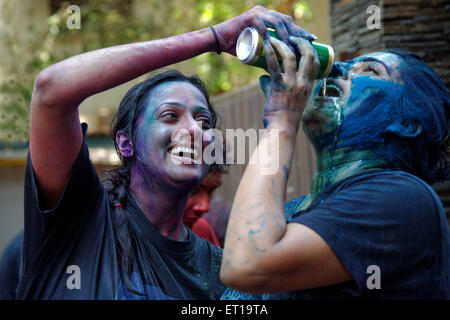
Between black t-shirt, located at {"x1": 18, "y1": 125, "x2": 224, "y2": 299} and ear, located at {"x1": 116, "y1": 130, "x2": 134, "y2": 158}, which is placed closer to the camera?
black t-shirt, located at {"x1": 18, "y1": 125, "x2": 224, "y2": 299}

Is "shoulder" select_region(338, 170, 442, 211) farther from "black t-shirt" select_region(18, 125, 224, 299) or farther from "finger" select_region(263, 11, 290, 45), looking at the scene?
"black t-shirt" select_region(18, 125, 224, 299)

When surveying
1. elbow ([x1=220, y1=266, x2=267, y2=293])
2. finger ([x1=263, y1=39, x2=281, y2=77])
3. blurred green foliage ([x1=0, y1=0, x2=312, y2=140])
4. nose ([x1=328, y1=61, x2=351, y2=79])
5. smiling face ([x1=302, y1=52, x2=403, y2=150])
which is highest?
blurred green foliage ([x1=0, y1=0, x2=312, y2=140])

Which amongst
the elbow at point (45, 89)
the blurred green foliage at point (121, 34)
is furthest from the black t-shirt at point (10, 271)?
the blurred green foliage at point (121, 34)

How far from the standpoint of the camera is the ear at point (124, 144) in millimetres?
2283

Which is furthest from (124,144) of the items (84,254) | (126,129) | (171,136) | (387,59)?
(387,59)

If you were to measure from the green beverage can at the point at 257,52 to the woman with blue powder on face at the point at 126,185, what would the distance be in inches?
2.0

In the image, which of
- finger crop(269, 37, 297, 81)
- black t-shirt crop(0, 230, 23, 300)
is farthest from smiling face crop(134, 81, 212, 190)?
black t-shirt crop(0, 230, 23, 300)

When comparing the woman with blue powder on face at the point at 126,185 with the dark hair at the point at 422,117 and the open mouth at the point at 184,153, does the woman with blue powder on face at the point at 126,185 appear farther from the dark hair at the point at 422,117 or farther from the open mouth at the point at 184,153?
the dark hair at the point at 422,117

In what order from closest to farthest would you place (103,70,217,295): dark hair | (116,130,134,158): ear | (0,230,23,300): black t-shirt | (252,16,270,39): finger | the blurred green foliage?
(252,16,270,39): finger < (103,70,217,295): dark hair < (116,130,134,158): ear < (0,230,23,300): black t-shirt < the blurred green foliage

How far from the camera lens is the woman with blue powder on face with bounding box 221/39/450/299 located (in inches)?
61.0

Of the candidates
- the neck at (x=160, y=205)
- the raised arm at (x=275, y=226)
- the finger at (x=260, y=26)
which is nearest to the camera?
the raised arm at (x=275, y=226)

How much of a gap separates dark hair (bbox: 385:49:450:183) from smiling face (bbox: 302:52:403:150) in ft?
0.14

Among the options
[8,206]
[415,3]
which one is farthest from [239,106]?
Answer: [8,206]
